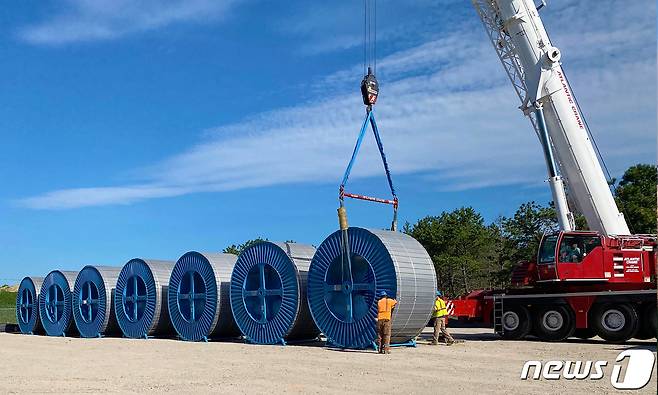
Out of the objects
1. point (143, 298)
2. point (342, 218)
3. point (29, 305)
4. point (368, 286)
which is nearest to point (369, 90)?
point (342, 218)

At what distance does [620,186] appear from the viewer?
50406 millimetres

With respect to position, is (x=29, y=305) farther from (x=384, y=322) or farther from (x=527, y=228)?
(x=527, y=228)

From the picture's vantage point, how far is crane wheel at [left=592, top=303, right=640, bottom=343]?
772 inches

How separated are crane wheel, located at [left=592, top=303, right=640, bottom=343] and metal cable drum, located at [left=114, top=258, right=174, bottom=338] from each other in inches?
560

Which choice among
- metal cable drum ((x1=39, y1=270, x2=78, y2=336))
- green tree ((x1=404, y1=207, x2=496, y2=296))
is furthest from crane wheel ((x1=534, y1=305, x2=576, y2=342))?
green tree ((x1=404, y1=207, x2=496, y2=296))

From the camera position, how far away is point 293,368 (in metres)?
14.9

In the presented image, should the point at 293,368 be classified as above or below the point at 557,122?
below

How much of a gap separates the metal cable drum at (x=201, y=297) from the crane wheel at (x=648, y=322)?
40.3ft

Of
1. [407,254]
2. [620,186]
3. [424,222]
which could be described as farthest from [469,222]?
[407,254]

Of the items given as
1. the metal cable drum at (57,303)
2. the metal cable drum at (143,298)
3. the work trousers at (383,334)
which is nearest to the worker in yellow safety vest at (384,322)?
the work trousers at (383,334)

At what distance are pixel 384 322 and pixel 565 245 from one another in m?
6.43

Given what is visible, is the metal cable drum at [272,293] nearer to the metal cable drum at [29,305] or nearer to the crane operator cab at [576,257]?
the crane operator cab at [576,257]

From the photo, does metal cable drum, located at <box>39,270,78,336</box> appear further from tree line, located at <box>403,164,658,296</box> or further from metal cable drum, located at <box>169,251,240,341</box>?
tree line, located at <box>403,164,658,296</box>

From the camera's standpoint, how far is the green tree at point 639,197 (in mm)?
43562
